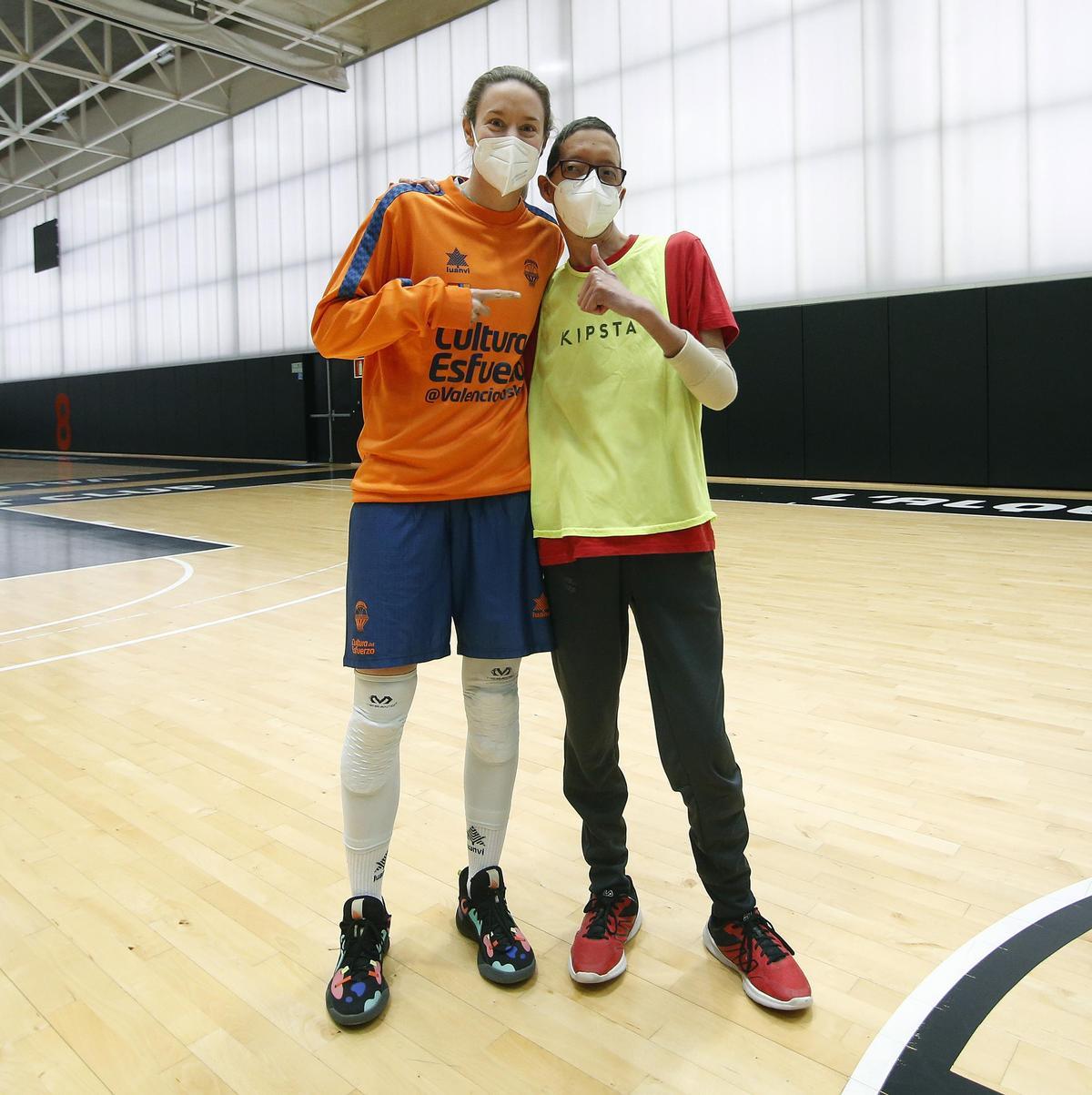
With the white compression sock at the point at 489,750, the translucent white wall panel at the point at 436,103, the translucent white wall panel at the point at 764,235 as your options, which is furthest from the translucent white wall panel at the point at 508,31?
the white compression sock at the point at 489,750

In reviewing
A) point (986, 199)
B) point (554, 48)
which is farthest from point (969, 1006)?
point (554, 48)

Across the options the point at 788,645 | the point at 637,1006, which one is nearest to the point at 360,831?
the point at 637,1006

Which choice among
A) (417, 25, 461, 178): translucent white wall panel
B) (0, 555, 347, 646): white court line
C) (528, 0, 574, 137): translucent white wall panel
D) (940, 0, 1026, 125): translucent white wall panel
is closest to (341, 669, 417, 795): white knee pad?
(0, 555, 347, 646): white court line

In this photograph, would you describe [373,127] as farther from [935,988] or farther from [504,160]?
[935,988]

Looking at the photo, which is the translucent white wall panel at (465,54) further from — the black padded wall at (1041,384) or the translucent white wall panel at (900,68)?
the black padded wall at (1041,384)

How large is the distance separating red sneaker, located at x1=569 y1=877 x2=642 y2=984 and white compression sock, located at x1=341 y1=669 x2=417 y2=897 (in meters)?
0.37

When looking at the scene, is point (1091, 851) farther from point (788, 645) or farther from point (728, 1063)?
point (788, 645)

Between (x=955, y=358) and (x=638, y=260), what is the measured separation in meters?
7.92

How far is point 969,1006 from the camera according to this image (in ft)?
Result: 4.97

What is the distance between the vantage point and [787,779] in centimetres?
247

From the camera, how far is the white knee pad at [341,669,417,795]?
5.31ft

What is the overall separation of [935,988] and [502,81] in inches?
64.8

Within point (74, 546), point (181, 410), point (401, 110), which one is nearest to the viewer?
point (74, 546)

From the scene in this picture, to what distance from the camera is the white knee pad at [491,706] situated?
1.68 meters
